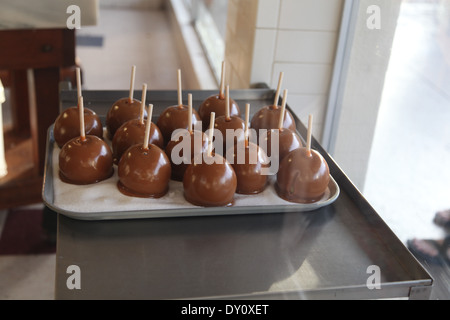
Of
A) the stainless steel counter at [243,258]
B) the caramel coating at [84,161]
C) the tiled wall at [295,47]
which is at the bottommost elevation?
the stainless steel counter at [243,258]

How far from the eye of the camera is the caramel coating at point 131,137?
39.9 inches

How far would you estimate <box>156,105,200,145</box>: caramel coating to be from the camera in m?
1.09

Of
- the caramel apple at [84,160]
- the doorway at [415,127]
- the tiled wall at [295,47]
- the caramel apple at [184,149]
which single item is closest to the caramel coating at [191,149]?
the caramel apple at [184,149]

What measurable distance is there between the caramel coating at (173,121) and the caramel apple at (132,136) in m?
0.05

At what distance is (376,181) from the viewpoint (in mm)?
1312

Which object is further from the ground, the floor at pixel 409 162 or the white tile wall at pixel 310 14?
the white tile wall at pixel 310 14

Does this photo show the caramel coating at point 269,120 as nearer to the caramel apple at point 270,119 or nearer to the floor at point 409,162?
the caramel apple at point 270,119

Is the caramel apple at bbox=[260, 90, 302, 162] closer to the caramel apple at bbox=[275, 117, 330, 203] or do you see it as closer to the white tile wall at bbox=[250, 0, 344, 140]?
the caramel apple at bbox=[275, 117, 330, 203]

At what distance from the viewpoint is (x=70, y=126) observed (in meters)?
1.06

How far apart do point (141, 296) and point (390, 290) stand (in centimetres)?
36

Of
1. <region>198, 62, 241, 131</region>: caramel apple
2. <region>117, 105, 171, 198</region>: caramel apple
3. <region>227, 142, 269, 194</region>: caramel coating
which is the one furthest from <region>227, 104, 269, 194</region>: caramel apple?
<region>198, 62, 241, 131</region>: caramel apple

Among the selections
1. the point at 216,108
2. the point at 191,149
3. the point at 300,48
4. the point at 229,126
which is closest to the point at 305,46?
the point at 300,48

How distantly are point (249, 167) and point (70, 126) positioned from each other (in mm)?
369
